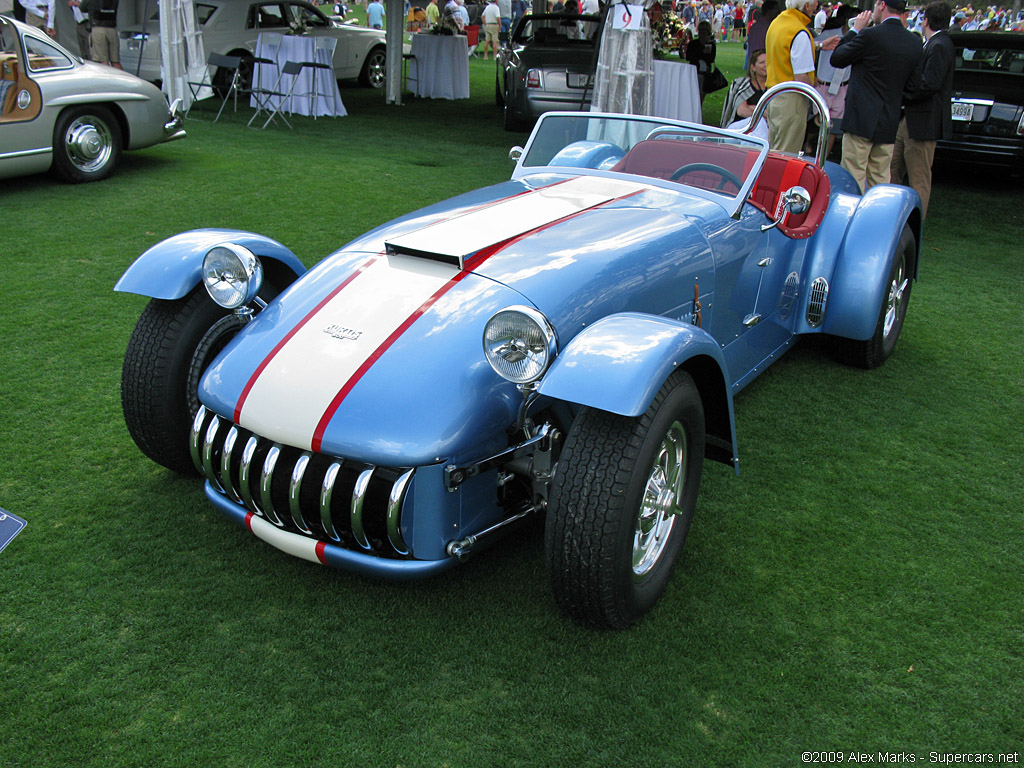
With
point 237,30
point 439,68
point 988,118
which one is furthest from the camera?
point 439,68

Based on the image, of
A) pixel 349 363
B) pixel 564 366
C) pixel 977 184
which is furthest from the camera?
pixel 977 184

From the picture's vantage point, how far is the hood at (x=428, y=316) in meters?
2.57

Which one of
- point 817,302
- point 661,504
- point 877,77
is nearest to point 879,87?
point 877,77

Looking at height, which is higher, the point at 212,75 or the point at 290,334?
the point at 212,75

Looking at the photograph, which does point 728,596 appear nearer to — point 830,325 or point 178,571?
point 178,571

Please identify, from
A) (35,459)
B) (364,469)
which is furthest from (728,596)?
(35,459)

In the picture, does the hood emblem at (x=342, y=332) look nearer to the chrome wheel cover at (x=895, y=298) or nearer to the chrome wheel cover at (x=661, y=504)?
the chrome wheel cover at (x=661, y=504)

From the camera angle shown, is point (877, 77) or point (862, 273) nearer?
Answer: point (862, 273)

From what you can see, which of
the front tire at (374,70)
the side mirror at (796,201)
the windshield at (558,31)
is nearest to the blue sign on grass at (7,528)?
the side mirror at (796,201)

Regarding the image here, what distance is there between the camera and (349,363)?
2717 millimetres

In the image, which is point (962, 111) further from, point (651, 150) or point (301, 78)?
point (301, 78)

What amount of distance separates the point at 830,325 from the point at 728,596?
2185 millimetres

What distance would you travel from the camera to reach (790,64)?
730cm

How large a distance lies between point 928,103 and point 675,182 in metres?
4.46
